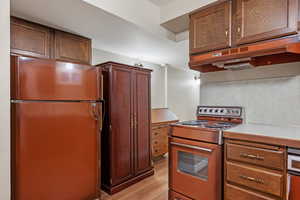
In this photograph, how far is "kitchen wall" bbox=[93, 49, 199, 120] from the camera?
3.42 meters

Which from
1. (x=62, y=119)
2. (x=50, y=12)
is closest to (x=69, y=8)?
(x=50, y=12)

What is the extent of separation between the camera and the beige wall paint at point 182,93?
481cm

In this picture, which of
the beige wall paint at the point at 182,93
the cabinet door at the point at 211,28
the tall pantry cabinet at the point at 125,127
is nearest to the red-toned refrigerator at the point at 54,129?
the tall pantry cabinet at the point at 125,127

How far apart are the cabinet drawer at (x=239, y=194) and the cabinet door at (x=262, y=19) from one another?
52.6 inches

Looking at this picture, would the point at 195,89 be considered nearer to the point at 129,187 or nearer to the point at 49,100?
the point at 129,187

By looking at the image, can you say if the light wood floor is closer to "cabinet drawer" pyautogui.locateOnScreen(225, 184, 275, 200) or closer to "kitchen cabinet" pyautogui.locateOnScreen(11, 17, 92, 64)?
"cabinet drawer" pyautogui.locateOnScreen(225, 184, 275, 200)

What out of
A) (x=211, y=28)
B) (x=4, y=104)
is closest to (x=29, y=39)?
(x=4, y=104)

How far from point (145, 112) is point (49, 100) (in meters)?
1.45

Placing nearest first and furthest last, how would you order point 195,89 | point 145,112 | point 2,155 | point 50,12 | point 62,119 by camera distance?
point 2,155
point 62,119
point 50,12
point 145,112
point 195,89

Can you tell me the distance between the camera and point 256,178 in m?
1.26

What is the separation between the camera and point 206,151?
1477 mm

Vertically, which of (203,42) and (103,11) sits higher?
(103,11)

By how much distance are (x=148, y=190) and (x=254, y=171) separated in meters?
1.50

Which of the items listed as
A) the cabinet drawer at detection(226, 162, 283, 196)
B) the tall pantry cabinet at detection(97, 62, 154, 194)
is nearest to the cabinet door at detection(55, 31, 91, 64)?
the tall pantry cabinet at detection(97, 62, 154, 194)
